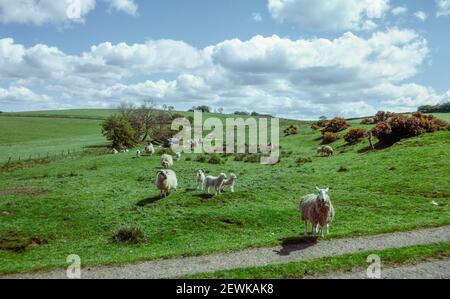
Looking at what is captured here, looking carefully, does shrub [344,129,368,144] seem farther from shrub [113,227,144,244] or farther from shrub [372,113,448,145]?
shrub [113,227,144,244]

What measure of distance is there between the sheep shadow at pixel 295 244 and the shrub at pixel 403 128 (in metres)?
34.4

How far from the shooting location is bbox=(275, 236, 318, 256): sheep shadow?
16.7 m

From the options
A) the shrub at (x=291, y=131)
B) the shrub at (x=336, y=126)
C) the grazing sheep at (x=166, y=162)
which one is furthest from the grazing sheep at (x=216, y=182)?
the shrub at (x=291, y=131)

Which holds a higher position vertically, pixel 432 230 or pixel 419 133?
pixel 419 133

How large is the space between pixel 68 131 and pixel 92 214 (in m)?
104

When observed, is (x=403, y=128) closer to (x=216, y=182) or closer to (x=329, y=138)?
(x=329, y=138)

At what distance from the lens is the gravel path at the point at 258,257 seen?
1497cm

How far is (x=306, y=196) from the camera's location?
19.7 m

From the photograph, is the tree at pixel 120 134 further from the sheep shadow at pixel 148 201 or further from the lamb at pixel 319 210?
the lamb at pixel 319 210

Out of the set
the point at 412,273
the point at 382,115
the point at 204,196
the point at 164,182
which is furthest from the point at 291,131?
the point at 412,273

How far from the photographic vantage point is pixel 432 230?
1872cm
